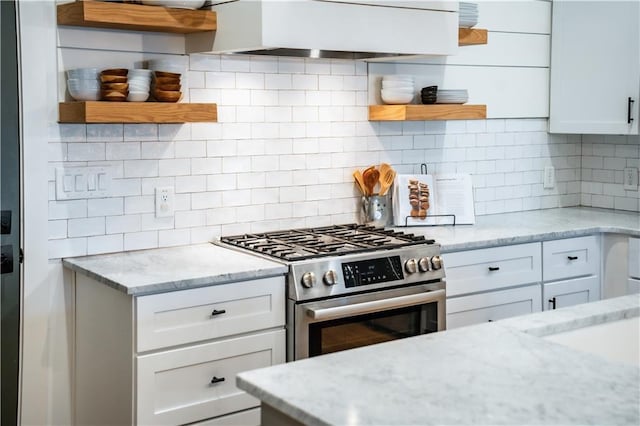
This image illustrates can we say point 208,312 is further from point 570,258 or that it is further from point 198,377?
point 570,258

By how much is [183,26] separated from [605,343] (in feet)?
6.61

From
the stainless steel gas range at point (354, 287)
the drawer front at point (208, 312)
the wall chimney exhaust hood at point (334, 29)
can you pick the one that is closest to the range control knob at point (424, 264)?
the stainless steel gas range at point (354, 287)

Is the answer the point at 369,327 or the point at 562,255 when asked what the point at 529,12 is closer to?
the point at 562,255

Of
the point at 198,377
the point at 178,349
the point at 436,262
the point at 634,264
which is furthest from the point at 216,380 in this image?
the point at 634,264

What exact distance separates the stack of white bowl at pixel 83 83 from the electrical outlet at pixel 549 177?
9.23ft

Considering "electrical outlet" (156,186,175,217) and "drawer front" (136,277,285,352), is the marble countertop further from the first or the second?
"electrical outlet" (156,186,175,217)

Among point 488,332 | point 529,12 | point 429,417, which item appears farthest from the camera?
point 529,12

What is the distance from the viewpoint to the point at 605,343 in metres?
2.19

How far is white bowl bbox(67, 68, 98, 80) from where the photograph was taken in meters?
3.24

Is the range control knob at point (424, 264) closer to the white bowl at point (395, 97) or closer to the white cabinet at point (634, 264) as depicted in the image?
the white bowl at point (395, 97)

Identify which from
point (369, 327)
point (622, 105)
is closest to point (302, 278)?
point (369, 327)

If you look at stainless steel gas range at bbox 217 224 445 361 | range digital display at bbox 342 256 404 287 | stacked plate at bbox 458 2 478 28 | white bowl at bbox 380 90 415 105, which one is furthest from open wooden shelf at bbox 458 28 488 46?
range digital display at bbox 342 256 404 287

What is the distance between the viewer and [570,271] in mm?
4273

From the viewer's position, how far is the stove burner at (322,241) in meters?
3.42
